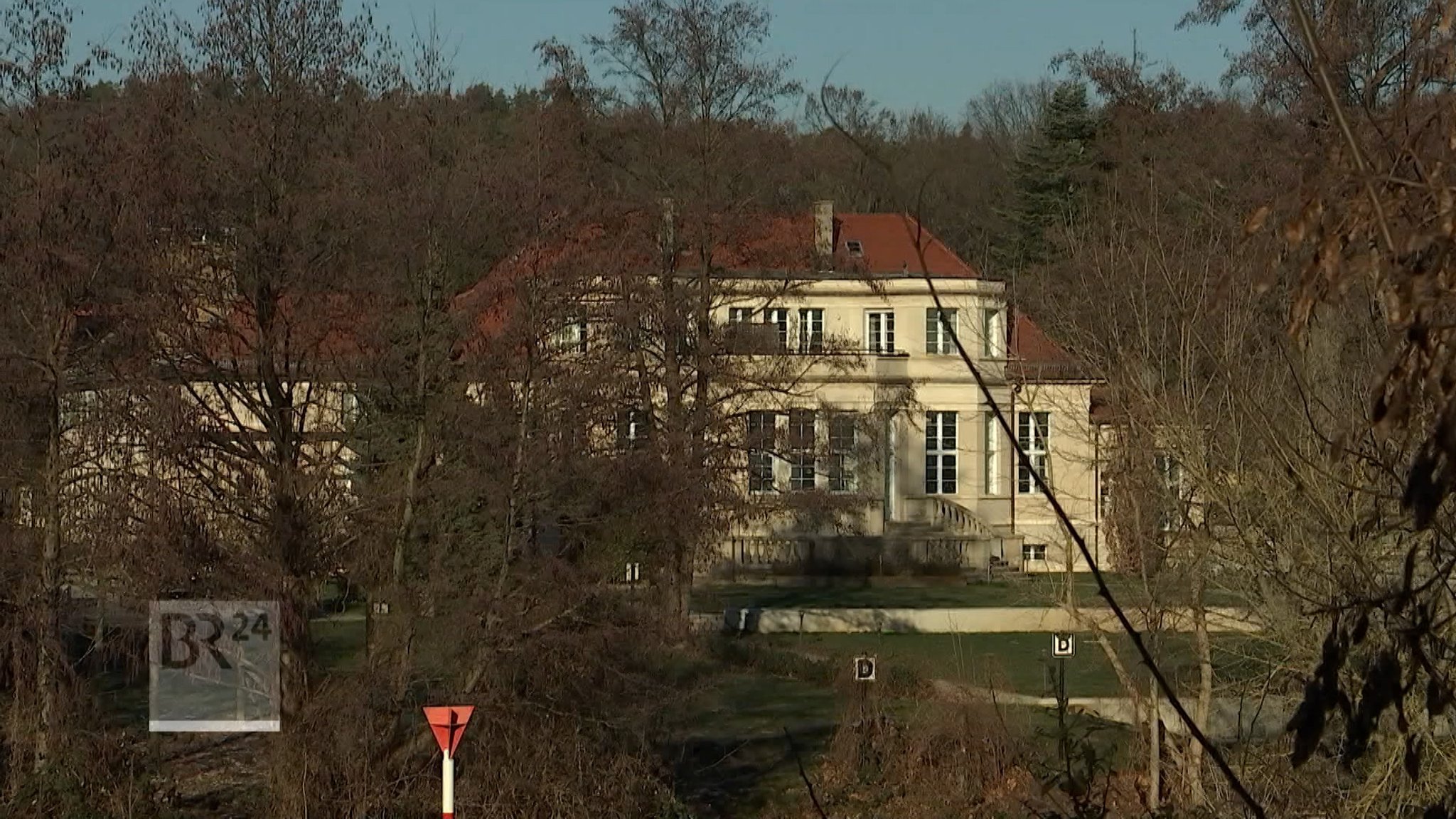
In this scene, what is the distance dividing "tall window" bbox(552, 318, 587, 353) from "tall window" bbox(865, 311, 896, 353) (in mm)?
26653

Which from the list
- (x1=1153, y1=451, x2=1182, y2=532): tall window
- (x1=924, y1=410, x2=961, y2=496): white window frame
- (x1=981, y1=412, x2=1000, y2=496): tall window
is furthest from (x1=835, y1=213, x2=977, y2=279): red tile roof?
(x1=1153, y1=451, x2=1182, y2=532): tall window

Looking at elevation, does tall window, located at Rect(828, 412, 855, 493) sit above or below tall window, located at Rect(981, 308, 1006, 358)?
below

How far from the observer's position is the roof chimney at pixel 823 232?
3328 centimetres

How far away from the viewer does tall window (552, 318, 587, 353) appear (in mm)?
20094

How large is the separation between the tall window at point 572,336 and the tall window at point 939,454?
26724 millimetres

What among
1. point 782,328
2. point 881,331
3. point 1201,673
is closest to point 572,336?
point 1201,673

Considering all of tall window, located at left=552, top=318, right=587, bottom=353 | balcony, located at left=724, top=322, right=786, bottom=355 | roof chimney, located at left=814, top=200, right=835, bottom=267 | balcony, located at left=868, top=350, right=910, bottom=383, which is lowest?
tall window, located at left=552, top=318, right=587, bottom=353

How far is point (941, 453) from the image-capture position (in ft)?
155

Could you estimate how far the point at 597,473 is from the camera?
20125mm

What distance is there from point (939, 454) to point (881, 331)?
3.86 m

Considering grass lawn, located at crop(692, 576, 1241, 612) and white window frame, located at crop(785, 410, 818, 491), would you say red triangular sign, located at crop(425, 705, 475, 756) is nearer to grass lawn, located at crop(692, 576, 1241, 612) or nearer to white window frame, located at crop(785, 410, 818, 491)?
grass lawn, located at crop(692, 576, 1241, 612)

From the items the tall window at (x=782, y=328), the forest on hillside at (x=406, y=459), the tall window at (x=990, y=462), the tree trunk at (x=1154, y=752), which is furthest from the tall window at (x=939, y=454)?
the tree trunk at (x=1154, y=752)

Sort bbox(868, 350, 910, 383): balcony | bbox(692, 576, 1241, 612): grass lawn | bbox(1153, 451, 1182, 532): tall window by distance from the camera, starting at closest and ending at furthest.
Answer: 1. bbox(1153, 451, 1182, 532): tall window
2. bbox(692, 576, 1241, 612): grass lawn
3. bbox(868, 350, 910, 383): balcony

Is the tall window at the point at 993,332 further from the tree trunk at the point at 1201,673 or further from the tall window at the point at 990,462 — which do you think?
the tall window at the point at 990,462
